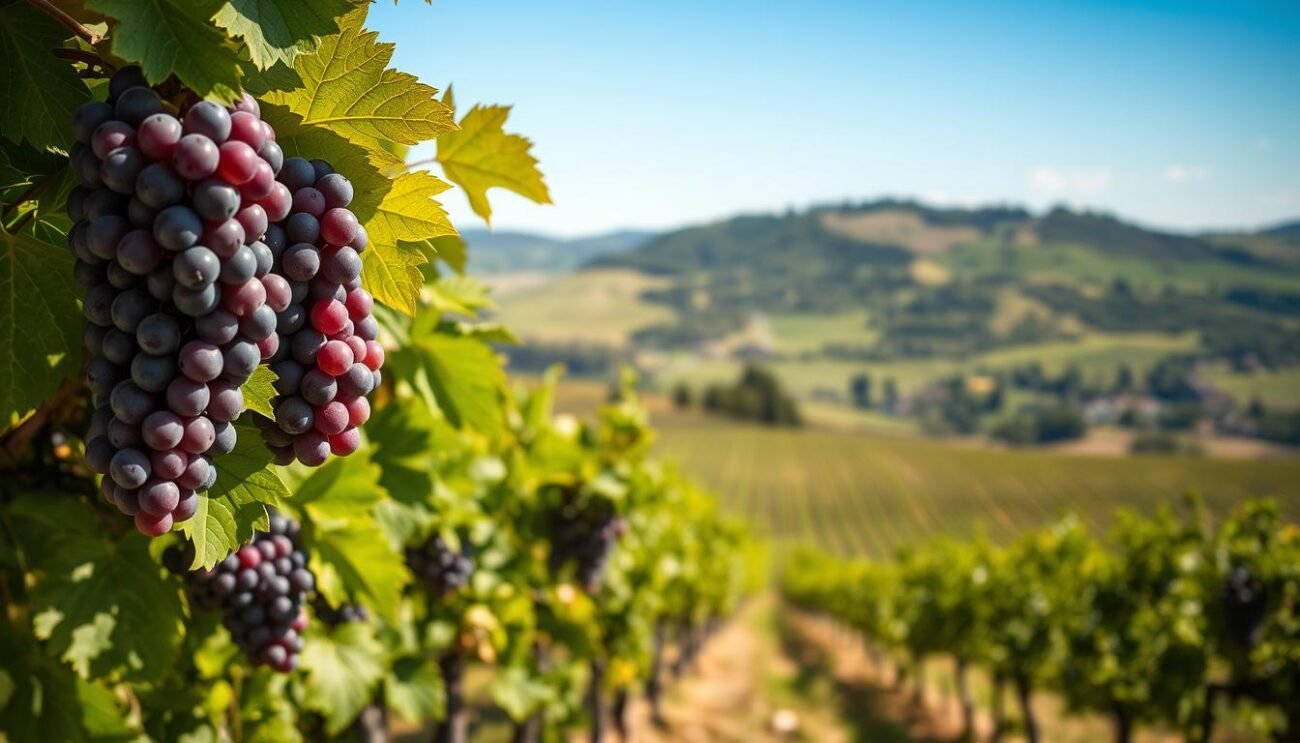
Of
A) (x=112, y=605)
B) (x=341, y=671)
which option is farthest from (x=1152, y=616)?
(x=112, y=605)

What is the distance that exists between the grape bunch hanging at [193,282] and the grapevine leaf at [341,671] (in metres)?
2.41

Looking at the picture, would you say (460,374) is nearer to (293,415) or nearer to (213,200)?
(293,415)

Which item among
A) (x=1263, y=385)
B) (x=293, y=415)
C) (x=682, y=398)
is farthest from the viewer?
(x=1263, y=385)

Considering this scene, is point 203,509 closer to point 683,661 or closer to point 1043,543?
point 1043,543

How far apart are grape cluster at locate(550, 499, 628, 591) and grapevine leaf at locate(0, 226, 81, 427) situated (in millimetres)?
4776

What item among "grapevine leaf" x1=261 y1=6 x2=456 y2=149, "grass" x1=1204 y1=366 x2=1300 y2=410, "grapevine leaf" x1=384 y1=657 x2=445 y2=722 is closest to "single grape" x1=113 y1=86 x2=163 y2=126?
"grapevine leaf" x1=261 y1=6 x2=456 y2=149

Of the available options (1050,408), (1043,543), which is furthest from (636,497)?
(1050,408)

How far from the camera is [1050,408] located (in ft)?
570

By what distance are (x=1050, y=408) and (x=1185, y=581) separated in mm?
182324

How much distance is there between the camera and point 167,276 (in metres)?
1.17

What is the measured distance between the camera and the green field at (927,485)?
78.1m

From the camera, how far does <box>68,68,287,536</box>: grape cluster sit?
3.74 feet

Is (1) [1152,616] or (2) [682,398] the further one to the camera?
(2) [682,398]

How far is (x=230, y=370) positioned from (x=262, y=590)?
1732 mm
